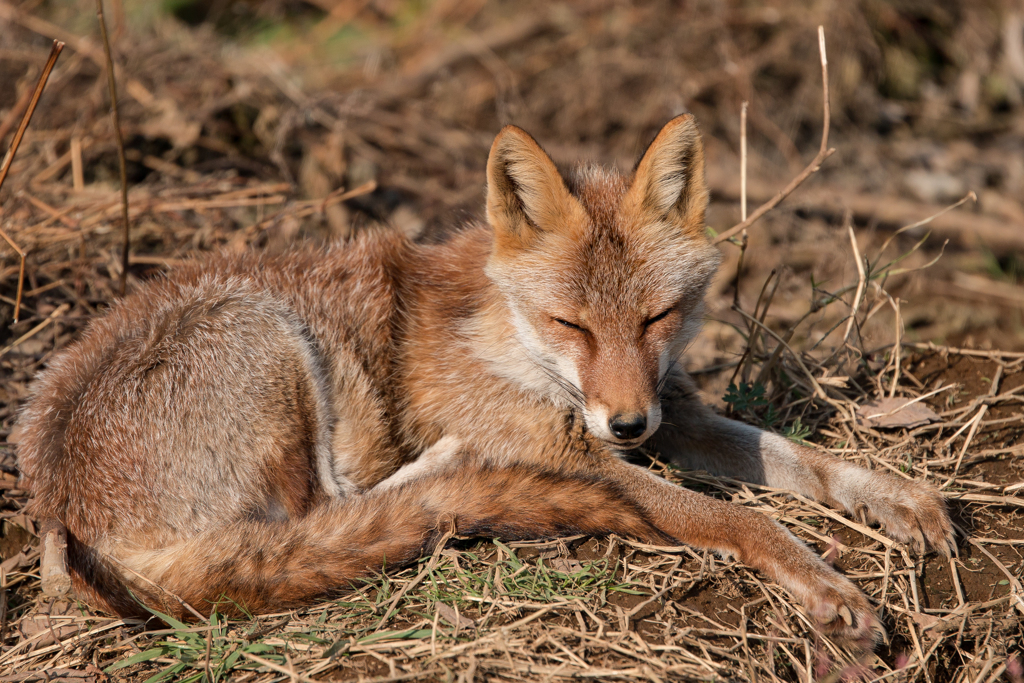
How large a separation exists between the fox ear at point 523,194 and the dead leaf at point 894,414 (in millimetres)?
→ 1954

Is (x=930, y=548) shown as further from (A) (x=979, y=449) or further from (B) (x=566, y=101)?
(B) (x=566, y=101)

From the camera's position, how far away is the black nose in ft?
10.1

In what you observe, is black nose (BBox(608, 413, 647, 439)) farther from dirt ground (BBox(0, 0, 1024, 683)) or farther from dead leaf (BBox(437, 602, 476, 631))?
dead leaf (BBox(437, 602, 476, 631))

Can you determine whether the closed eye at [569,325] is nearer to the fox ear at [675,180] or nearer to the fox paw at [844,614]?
the fox ear at [675,180]

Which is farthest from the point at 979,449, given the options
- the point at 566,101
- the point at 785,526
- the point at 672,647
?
the point at 566,101

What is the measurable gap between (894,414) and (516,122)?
5515mm

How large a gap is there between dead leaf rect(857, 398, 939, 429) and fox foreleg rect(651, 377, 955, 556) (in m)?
0.44

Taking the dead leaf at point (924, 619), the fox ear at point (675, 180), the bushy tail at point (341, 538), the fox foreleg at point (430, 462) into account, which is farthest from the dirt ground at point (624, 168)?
the fox ear at point (675, 180)

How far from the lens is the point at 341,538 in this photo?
3.04m

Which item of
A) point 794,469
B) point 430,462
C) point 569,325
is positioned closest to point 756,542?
point 794,469

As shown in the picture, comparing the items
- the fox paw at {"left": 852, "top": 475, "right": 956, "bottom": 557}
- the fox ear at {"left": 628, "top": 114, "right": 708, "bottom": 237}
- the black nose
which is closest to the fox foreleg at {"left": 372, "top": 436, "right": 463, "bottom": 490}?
the black nose

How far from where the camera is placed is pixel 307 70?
366 inches

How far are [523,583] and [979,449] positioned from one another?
251cm

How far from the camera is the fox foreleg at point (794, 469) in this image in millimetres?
3268
